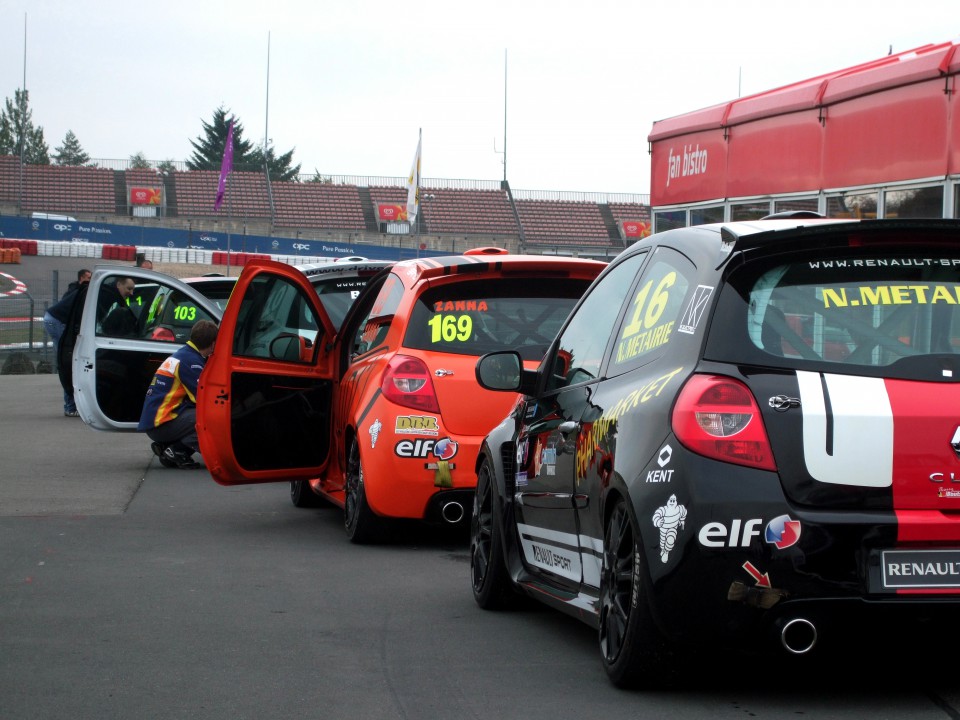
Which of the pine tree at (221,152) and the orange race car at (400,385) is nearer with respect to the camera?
the orange race car at (400,385)

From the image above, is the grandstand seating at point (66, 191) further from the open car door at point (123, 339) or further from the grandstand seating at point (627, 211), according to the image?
the open car door at point (123, 339)

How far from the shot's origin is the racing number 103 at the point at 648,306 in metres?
4.99

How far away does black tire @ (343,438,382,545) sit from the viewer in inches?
337

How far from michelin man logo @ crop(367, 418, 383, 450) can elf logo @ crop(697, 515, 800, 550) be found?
13.9ft

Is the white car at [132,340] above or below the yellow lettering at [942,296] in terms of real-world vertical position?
below

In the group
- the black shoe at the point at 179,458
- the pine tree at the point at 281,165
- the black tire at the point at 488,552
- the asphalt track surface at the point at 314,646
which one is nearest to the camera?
the asphalt track surface at the point at 314,646

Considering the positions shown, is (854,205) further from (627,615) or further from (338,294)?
(627,615)

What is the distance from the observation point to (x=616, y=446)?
4820 millimetres

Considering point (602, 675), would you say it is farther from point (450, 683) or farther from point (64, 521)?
point (64, 521)

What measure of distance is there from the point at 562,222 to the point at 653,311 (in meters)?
71.9

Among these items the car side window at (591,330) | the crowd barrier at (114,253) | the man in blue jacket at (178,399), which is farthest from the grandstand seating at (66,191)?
the car side window at (591,330)

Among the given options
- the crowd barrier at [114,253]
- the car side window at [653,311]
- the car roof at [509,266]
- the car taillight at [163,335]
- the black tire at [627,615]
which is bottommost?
the black tire at [627,615]

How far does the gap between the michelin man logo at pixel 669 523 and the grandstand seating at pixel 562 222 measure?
6972 cm

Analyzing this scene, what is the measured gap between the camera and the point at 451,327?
27.8 feet
